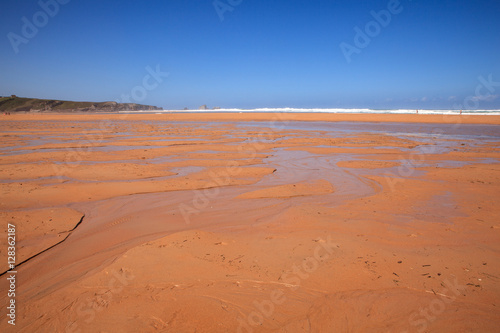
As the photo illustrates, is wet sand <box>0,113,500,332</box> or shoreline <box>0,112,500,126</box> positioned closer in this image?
wet sand <box>0,113,500,332</box>

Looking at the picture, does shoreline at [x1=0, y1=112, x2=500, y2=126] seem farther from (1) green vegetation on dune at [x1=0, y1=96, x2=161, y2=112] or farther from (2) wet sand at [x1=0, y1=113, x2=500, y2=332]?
(1) green vegetation on dune at [x1=0, y1=96, x2=161, y2=112]

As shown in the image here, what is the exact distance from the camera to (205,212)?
18.3ft

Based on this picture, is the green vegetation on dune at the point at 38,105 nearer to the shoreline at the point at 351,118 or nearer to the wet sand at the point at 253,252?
the shoreline at the point at 351,118

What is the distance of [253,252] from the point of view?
3965 mm

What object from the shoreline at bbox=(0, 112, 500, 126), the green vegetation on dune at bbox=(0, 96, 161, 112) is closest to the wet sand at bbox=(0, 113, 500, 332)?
the shoreline at bbox=(0, 112, 500, 126)

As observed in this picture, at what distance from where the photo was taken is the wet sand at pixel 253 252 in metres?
2.78

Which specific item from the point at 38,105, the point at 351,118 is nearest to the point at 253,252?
the point at 351,118

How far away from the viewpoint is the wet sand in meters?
2.78

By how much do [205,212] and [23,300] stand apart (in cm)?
306

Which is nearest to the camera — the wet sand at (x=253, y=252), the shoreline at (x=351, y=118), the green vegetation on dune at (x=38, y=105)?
the wet sand at (x=253, y=252)

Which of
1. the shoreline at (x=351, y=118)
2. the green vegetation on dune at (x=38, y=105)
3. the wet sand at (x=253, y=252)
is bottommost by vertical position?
the wet sand at (x=253, y=252)

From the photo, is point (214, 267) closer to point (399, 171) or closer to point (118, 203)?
point (118, 203)

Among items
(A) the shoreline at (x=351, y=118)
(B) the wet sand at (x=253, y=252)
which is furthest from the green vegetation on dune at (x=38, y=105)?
(B) the wet sand at (x=253, y=252)

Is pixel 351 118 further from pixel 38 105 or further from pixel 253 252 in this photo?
pixel 38 105
